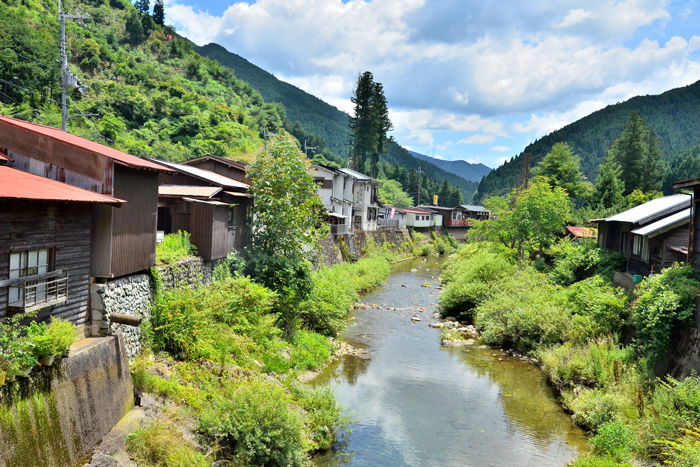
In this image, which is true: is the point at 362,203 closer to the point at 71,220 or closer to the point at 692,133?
the point at 71,220

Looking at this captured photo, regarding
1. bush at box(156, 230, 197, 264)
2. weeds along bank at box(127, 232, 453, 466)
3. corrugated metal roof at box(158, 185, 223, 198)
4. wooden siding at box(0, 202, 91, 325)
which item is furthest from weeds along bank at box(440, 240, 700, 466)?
corrugated metal roof at box(158, 185, 223, 198)

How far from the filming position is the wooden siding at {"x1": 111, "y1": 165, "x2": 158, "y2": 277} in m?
13.9

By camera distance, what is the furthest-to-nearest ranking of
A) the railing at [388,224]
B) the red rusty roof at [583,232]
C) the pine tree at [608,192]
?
1. the railing at [388,224]
2. the pine tree at [608,192]
3. the red rusty roof at [583,232]

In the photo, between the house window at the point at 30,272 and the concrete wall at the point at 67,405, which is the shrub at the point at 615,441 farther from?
the house window at the point at 30,272

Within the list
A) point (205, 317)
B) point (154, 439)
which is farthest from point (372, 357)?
point (154, 439)

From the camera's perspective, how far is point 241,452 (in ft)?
40.4

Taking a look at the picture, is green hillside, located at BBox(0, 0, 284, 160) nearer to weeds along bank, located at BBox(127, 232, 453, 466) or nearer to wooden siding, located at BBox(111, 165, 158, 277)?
wooden siding, located at BBox(111, 165, 158, 277)

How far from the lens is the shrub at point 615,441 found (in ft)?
44.9

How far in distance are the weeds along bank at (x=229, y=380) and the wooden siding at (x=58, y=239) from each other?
2674 millimetres

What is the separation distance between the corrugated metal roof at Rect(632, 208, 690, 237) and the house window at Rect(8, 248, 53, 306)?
22392 mm

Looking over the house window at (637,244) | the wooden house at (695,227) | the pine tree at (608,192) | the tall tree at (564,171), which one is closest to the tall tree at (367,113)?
the tall tree at (564,171)

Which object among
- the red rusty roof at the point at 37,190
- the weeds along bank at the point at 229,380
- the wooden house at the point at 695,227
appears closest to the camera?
the red rusty roof at the point at 37,190

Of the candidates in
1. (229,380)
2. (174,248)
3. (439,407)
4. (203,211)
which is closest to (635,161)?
(439,407)

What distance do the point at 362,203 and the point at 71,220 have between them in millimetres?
51180
